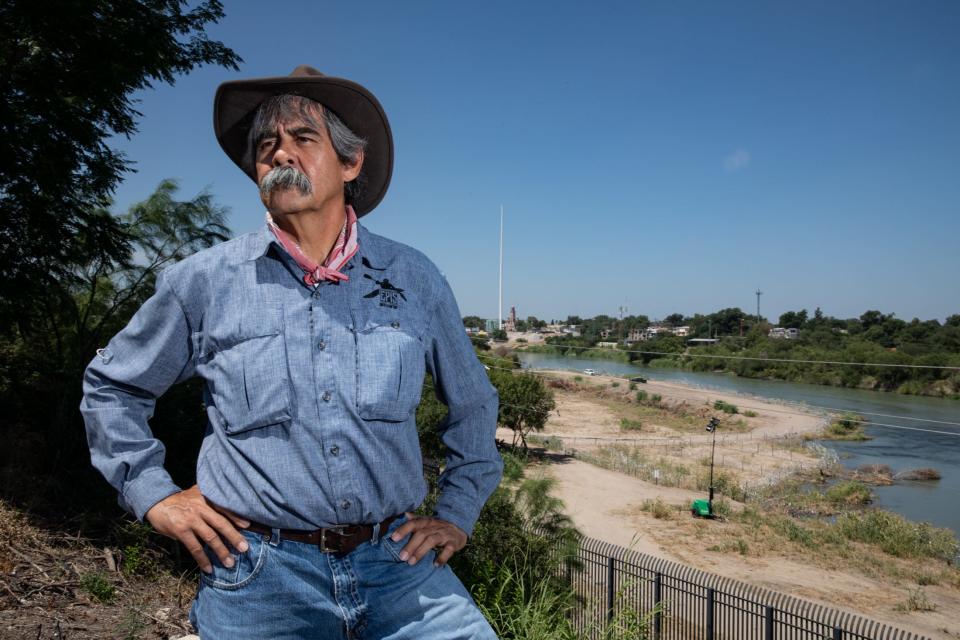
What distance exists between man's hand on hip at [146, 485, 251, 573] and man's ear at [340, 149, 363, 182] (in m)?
0.77

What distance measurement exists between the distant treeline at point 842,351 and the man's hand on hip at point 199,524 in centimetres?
3495

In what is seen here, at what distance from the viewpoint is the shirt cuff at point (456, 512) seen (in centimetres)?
132

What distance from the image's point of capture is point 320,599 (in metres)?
1.12

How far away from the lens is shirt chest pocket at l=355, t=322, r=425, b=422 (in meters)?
1.17

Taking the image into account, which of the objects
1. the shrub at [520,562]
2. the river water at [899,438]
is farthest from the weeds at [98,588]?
the river water at [899,438]

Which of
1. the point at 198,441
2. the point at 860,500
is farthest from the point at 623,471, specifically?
the point at 198,441

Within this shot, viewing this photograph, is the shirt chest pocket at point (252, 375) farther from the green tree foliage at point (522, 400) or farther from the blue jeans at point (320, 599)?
the green tree foliage at point (522, 400)

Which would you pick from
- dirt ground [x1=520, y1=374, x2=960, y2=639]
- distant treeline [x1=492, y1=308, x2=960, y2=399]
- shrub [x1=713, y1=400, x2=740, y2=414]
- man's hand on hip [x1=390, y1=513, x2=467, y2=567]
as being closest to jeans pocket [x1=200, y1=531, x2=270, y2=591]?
man's hand on hip [x1=390, y1=513, x2=467, y2=567]

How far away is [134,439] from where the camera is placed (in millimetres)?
1194

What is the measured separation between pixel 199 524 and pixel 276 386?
0.29 metres

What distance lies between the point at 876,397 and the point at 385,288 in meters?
65.2

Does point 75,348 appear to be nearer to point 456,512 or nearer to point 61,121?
point 61,121

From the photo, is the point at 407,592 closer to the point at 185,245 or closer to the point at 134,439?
the point at 134,439

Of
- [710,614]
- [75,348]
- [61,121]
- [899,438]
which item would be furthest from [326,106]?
[899,438]
